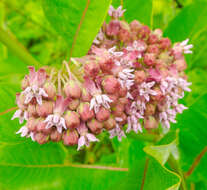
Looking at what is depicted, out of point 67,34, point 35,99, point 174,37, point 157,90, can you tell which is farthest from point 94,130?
point 174,37

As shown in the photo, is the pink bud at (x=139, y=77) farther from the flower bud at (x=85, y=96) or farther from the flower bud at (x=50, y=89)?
the flower bud at (x=50, y=89)

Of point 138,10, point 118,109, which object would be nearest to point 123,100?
point 118,109

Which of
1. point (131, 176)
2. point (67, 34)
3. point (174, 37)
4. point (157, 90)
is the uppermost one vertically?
point (174, 37)

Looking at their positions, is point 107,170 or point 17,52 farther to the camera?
point 107,170

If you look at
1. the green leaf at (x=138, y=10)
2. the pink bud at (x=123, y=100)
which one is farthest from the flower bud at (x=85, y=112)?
the green leaf at (x=138, y=10)

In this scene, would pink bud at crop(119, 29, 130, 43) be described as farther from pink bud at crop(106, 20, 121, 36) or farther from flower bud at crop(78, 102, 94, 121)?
flower bud at crop(78, 102, 94, 121)

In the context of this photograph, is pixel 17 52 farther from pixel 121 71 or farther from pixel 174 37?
pixel 174 37

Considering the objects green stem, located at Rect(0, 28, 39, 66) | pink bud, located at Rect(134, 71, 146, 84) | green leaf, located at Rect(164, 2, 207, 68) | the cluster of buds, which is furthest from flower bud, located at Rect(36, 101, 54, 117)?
green leaf, located at Rect(164, 2, 207, 68)

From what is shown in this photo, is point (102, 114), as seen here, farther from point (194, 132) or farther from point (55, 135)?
point (194, 132)
